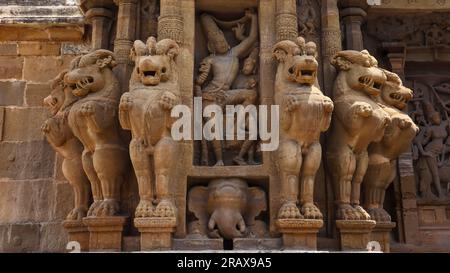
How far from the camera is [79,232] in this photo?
18.4ft

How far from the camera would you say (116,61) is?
5.72 metres

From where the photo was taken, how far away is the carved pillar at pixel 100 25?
6293 mm

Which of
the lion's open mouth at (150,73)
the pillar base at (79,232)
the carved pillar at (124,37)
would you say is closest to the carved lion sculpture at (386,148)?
the lion's open mouth at (150,73)

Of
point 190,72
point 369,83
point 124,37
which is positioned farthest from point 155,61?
point 369,83

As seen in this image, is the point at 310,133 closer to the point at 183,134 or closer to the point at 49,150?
the point at 183,134

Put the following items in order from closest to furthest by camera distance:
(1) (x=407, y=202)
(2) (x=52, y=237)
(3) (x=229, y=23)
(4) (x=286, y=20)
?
1. (4) (x=286, y=20)
2. (3) (x=229, y=23)
3. (1) (x=407, y=202)
4. (2) (x=52, y=237)

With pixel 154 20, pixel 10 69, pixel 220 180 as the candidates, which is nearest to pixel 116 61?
pixel 154 20

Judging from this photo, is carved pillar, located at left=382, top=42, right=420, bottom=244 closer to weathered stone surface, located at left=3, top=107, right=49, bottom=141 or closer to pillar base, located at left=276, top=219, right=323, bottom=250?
pillar base, located at left=276, top=219, right=323, bottom=250

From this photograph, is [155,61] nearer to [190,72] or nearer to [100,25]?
[190,72]

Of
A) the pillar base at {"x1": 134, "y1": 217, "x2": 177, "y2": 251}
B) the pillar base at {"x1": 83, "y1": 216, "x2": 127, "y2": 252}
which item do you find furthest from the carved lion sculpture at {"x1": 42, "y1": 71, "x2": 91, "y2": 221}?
the pillar base at {"x1": 134, "y1": 217, "x2": 177, "y2": 251}

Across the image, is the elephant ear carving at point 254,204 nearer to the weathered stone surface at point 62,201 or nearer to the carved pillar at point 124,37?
the carved pillar at point 124,37

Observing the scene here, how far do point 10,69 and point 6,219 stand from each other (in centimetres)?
221

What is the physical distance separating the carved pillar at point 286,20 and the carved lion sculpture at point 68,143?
2.29 metres

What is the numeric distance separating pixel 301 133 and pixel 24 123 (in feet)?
14.1
